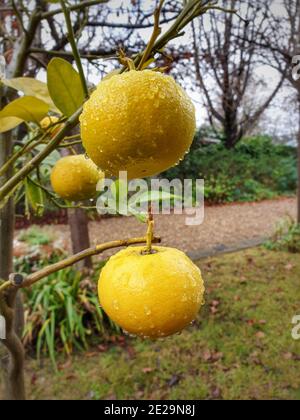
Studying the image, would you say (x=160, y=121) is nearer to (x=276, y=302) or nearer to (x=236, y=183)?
(x=276, y=302)

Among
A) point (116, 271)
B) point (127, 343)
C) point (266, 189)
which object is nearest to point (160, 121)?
point (116, 271)

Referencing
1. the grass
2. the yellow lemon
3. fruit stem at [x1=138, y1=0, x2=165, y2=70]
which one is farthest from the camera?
the grass

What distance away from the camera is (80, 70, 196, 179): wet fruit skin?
0.26m

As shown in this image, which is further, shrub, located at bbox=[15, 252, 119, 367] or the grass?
shrub, located at bbox=[15, 252, 119, 367]

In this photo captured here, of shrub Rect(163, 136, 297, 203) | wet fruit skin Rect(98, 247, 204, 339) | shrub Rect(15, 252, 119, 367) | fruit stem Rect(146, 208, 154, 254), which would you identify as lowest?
shrub Rect(15, 252, 119, 367)

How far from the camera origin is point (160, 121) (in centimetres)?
26

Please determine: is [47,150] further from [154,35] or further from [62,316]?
[62,316]

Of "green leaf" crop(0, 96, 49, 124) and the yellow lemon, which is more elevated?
"green leaf" crop(0, 96, 49, 124)

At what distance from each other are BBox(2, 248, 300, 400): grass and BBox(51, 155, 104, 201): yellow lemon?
162cm

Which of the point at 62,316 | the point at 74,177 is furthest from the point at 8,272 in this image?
the point at 62,316

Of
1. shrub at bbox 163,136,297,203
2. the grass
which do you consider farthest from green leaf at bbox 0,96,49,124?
shrub at bbox 163,136,297,203

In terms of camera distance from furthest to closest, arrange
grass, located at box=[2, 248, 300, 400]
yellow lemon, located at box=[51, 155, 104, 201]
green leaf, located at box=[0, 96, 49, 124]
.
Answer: grass, located at box=[2, 248, 300, 400] < yellow lemon, located at box=[51, 155, 104, 201] < green leaf, located at box=[0, 96, 49, 124]

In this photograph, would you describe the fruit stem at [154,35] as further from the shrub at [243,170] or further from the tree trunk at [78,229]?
the shrub at [243,170]

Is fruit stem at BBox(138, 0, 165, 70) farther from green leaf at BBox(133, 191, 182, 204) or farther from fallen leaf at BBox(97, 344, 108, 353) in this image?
fallen leaf at BBox(97, 344, 108, 353)
